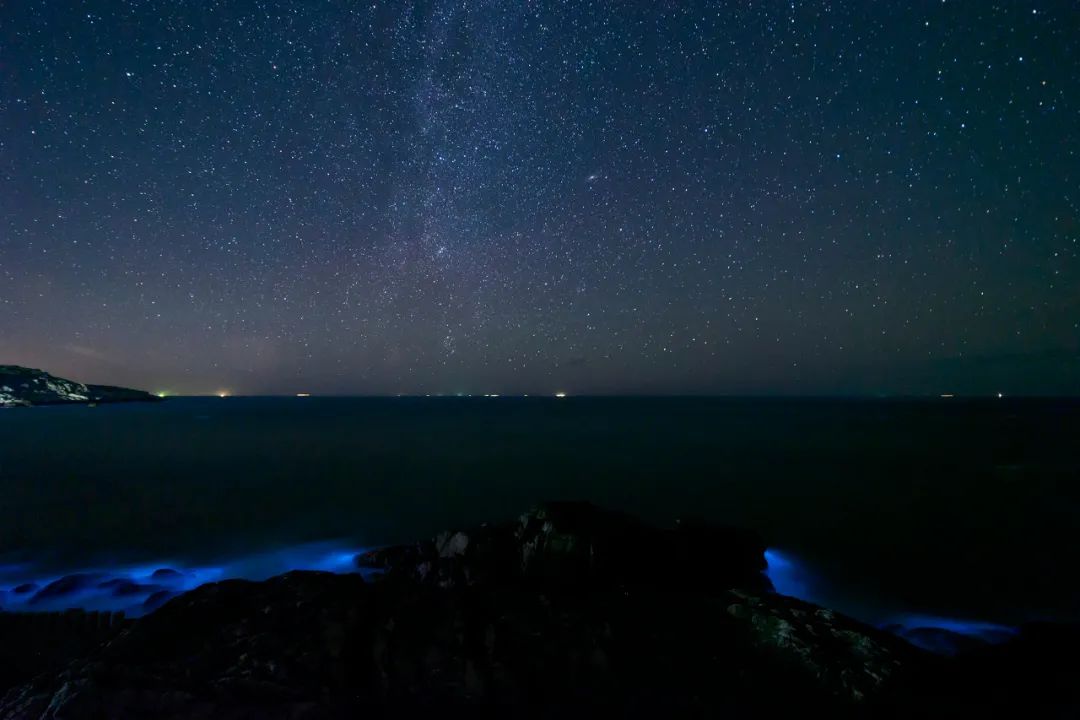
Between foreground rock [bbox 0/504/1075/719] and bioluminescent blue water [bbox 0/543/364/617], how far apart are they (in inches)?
207

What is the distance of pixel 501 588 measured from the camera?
7.80 metres

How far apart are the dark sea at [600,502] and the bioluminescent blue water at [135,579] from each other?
0.17 metres

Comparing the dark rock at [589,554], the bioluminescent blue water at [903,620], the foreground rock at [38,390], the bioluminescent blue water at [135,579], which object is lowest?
the bioluminescent blue water at [903,620]

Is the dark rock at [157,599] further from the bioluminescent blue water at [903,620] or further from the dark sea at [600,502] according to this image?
the bioluminescent blue water at [903,620]

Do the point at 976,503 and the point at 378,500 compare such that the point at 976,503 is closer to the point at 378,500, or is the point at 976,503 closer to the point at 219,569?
the point at 378,500

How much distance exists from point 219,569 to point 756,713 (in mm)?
14720

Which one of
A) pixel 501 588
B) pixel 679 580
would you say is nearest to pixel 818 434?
pixel 679 580

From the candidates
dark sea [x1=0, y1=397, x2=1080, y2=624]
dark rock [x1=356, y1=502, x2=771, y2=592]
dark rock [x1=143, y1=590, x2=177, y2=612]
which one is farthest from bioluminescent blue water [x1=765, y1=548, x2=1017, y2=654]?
dark rock [x1=143, y1=590, x2=177, y2=612]

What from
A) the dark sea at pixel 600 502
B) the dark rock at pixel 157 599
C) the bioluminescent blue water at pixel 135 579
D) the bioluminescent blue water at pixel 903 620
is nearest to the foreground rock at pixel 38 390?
the dark sea at pixel 600 502

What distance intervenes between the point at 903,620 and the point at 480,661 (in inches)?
410

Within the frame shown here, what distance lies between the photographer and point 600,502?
912 inches

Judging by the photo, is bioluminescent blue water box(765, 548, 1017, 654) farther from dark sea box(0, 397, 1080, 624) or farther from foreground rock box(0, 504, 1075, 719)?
foreground rock box(0, 504, 1075, 719)

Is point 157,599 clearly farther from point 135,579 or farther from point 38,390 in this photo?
point 38,390

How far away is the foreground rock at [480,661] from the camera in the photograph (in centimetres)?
538
